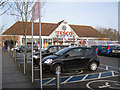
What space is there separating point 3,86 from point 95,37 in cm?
4175

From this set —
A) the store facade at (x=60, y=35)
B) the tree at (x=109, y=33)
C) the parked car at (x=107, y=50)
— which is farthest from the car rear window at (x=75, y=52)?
the tree at (x=109, y=33)

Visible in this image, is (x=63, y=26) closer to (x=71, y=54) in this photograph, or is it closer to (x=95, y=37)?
(x=95, y=37)

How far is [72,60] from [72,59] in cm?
6

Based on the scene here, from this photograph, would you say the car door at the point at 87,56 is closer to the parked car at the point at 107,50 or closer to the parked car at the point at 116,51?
the parked car at the point at 116,51

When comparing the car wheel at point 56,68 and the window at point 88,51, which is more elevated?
the window at point 88,51

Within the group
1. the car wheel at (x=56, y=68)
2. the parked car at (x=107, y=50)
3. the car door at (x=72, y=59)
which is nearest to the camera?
the car wheel at (x=56, y=68)

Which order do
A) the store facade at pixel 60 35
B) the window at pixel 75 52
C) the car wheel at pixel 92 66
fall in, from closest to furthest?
the window at pixel 75 52 → the car wheel at pixel 92 66 → the store facade at pixel 60 35

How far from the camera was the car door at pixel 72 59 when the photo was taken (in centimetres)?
761

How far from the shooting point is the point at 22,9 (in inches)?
338

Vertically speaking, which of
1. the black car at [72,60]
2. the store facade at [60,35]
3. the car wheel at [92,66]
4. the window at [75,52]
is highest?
the store facade at [60,35]

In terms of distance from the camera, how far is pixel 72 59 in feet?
25.4

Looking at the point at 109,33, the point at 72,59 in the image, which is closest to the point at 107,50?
the point at 72,59

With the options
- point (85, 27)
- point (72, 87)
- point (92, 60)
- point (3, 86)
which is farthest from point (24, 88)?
point (85, 27)

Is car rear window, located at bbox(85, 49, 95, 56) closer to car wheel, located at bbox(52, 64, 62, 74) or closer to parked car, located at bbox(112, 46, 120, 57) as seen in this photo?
car wheel, located at bbox(52, 64, 62, 74)
